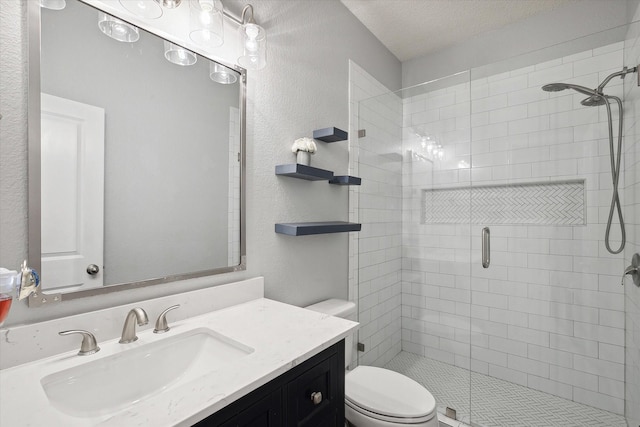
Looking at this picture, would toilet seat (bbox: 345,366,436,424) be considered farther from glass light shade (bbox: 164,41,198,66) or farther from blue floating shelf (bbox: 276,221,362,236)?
glass light shade (bbox: 164,41,198,66)

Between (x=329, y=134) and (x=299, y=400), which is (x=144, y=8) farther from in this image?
(x=299, y=400)

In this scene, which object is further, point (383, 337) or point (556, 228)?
point (383, 337)

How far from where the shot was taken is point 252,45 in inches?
53.7

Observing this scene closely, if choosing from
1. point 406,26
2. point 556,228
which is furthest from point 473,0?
point 556,228

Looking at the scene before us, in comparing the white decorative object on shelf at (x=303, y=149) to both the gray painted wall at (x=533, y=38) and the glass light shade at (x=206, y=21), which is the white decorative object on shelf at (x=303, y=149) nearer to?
the glass light shade at (x=206, y=21)

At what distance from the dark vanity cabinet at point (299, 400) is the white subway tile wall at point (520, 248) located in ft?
4.32

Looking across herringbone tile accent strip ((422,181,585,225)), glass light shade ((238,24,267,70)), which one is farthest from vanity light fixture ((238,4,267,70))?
herringbone tile accent strip ((422,181,585,225))

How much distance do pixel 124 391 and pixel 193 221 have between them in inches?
24.0

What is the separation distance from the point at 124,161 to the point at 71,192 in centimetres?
19

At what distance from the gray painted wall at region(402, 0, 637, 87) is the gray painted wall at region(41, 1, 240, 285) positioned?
1.99m

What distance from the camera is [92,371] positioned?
84cm

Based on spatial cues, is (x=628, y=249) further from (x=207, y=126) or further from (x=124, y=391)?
(x=124, y=391)

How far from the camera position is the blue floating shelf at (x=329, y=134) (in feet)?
5.94

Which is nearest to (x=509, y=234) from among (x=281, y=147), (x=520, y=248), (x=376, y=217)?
(x=520, y=248)
